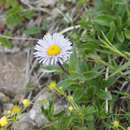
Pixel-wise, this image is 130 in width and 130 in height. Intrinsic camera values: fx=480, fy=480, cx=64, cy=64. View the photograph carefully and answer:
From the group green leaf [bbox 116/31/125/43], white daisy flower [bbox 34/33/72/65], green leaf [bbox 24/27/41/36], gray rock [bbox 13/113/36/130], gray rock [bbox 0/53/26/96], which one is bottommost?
gray rock [bbox 13/113/36/130]

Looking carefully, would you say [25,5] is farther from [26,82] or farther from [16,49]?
[26,82]

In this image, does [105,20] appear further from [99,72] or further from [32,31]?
[32,31]

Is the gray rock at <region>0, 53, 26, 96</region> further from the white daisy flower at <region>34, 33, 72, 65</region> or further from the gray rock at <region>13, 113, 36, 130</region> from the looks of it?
the white daisy flower at <region>34, 33, 72, 65</region>

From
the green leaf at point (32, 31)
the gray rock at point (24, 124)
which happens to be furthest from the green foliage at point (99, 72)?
the green leaf at point (32, 31)

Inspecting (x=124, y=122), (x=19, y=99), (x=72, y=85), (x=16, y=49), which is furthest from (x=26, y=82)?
(x=124, y=122)

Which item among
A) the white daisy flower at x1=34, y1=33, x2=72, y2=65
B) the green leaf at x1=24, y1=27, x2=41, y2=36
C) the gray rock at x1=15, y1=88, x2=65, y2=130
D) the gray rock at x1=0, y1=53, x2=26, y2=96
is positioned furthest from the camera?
the green leaf at x1=24, y1=27, x2=41, y2=36

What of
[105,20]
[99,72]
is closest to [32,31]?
[105,20]

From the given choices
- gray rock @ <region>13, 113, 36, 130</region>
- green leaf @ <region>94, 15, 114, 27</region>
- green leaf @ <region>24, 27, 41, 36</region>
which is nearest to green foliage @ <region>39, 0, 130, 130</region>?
green leaf @ <region>94, 15, 114, 27</region>

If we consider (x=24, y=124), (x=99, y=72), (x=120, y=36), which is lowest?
(x=24, y=124)

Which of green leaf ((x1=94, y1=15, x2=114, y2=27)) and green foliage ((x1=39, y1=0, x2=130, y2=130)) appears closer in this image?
green foliage ((x1=39, y1=0, x2=130, y2=130))

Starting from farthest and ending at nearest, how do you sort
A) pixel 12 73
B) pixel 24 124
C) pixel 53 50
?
pixel 12 73 → pixel 24 124 → pixel 53 50
